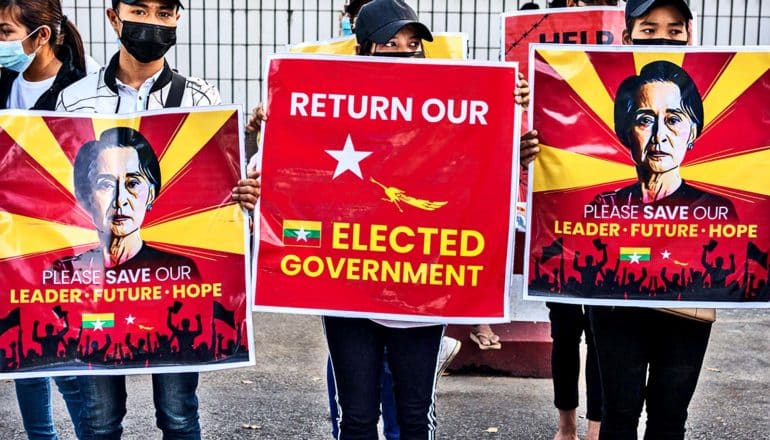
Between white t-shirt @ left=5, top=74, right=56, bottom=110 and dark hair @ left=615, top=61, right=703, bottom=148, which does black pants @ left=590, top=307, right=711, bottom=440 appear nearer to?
dark hair @ left=615, top=61, right=703, bottom=148

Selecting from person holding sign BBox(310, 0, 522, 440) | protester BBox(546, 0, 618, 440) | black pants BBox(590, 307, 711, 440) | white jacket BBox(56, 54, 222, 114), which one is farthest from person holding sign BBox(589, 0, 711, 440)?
white jacket BBox(56, 54, 222, 114)

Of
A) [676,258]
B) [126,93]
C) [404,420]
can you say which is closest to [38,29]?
[126,93]

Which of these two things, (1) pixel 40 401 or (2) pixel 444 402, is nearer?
(1) pixel 40 401

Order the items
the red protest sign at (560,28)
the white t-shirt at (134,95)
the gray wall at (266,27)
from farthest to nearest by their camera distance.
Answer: the gray wall at (266,27)
the red protest sign at (560,28)
the white t-shirt at (134,95)

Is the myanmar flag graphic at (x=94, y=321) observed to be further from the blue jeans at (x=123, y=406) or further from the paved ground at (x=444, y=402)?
the paved ground at (x=444, y=402)

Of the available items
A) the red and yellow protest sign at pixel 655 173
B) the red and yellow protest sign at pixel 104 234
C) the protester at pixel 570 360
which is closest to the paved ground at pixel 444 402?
the protester at pixel 570 360

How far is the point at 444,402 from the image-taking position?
5.93 m

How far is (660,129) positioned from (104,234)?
188 cm

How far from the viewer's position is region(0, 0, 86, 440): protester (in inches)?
172

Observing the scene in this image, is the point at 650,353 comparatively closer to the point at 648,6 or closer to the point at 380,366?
the point at 380,366

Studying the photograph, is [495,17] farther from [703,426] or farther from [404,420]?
[404,420]

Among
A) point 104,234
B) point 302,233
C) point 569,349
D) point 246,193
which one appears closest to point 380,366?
point 302,233

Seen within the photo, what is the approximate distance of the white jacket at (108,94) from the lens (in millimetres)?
3969

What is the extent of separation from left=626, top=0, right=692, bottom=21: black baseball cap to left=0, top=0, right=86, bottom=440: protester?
2.07 metres
